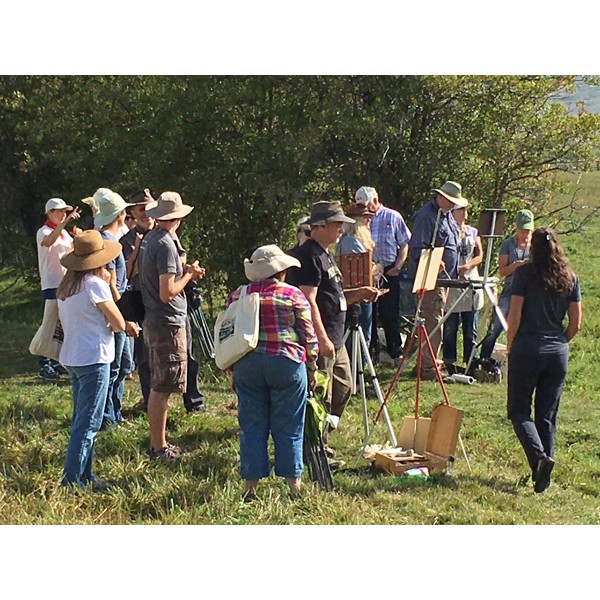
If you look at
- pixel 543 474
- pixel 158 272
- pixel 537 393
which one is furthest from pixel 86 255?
pixel 543 474

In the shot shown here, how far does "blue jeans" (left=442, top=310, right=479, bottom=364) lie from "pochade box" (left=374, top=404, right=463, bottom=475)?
3209mm

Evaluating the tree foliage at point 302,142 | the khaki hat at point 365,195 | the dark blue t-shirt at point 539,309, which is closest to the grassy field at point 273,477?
the dark blue t-shirt at point 539,309

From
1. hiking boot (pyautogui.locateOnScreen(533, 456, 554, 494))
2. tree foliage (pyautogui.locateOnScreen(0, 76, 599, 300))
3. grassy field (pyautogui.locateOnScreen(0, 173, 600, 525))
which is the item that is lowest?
grassy field (pyautogui.locateOnScreen(0, 173, 600, 525))

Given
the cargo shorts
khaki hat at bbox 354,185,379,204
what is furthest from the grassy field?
khaki hat at bbox 354,185,379,204

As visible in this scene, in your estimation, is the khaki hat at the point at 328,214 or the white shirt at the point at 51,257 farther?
the white shirt at the point at 51,257

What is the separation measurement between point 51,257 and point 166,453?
11.6 ft

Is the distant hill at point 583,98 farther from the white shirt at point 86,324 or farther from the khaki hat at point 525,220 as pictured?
the white shirt at point 86,324

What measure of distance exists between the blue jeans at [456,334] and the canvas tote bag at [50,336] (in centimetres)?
495

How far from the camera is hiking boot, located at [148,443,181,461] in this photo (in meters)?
6.72

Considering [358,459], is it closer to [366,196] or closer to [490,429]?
[490,429]

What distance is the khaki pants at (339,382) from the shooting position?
6.66 m

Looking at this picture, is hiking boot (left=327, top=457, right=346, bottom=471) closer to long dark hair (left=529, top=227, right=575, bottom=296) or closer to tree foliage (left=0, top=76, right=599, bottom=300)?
long dark hair (left=529, top=227, right=575, bottom=296)

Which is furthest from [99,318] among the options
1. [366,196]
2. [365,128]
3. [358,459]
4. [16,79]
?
[16,79]

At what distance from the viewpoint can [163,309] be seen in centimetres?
663
